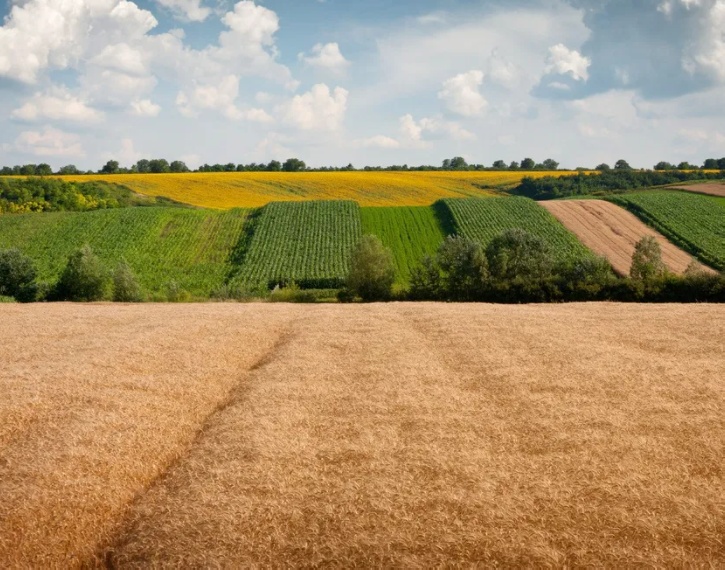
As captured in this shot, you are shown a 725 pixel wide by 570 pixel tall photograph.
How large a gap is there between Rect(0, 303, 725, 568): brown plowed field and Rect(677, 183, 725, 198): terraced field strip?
89.2m

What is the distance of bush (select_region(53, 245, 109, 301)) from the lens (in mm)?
53000

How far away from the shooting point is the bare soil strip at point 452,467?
779 cm

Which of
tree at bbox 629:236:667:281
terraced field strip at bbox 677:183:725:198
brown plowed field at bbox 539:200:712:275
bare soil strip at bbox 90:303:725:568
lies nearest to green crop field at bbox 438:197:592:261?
brown plowed field at bbox 539:200:712:275

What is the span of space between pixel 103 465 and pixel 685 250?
→ 7369cm

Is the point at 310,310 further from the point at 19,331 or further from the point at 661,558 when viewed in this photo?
the point at 661,558

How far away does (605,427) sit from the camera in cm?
1175

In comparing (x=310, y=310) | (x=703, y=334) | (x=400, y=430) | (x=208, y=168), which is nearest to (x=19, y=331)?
(x=310, y=310)

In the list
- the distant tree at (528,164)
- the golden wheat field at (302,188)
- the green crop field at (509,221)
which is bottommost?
the green crop field at (509,221)

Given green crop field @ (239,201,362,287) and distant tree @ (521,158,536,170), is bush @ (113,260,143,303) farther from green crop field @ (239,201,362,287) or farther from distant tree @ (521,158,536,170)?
distant tree @ (521,158,536,170)

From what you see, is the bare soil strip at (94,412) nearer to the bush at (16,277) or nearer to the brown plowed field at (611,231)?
the bush at (16,277)

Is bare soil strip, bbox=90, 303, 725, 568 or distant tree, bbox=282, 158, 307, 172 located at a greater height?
distant tree, bbox=282, 158, 307, 172

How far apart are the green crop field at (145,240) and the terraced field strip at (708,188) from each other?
74.1 meters

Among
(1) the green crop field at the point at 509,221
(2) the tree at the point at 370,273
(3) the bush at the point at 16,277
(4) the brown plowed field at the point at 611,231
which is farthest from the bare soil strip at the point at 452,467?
(1) the green crop field at the point at 509,221

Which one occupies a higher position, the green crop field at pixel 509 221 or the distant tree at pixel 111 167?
the distant tree at pixel 111 167
